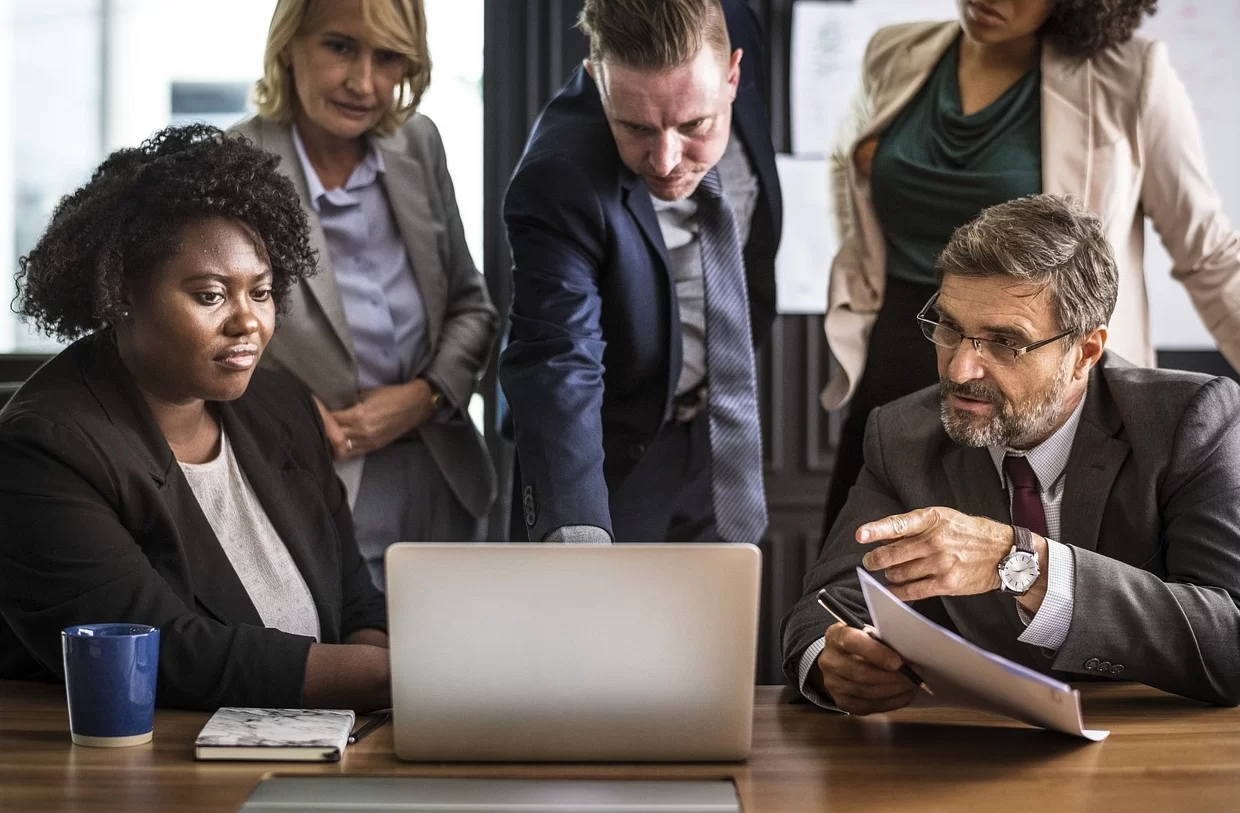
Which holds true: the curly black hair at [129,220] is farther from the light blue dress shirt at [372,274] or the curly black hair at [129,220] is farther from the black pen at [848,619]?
Result: the black pen at [848,619]

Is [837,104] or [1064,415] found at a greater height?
[837,104]

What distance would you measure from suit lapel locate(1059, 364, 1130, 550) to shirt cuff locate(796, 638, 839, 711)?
17.3 inches

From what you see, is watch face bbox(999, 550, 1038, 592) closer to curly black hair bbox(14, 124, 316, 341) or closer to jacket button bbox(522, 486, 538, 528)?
jacket button bbox(522, 486, 538, 528)

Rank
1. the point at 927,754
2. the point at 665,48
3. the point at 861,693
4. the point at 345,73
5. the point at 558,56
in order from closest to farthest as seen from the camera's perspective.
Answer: the point at 927,754 < the point at 861,693 < the point at 665,48 < the point at 345,73 < the point at 558,56

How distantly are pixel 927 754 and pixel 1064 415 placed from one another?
75 centimetres

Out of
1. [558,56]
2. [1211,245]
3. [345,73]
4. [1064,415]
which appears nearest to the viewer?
[1064,415]

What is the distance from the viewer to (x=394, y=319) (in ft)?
9.04

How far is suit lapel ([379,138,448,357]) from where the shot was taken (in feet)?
8.93

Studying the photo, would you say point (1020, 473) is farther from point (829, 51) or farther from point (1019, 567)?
point (829, 51)

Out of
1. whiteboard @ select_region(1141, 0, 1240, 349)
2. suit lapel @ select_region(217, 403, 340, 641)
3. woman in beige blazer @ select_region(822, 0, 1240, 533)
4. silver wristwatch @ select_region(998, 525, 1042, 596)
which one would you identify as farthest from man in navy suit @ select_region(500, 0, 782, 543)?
whiteboard @ select_region(1141, 0, 1240, 349)

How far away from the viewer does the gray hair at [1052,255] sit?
188 centimetres

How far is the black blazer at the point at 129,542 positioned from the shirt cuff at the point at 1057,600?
0.90m

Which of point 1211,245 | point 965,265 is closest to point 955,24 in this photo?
point 1211,245

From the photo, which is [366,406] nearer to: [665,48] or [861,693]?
[665,48]
